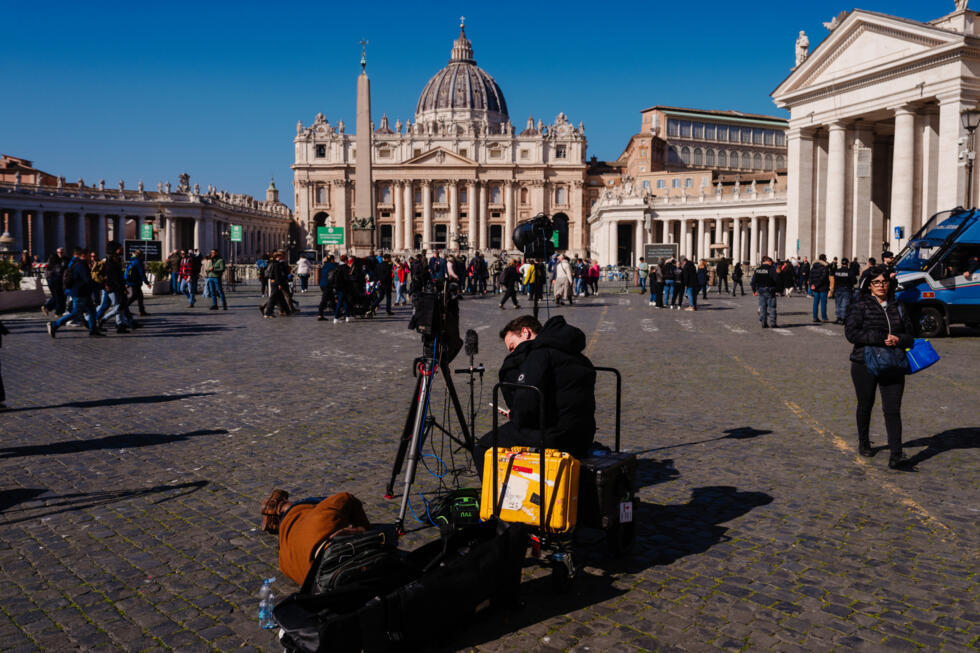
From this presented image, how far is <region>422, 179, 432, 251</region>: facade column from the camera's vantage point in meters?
104

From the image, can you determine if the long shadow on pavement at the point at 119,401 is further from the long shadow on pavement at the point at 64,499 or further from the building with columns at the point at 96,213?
the building with columns at the point at 96,213

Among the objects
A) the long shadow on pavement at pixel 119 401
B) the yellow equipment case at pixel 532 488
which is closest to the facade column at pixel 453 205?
the long shadow on pavement at pixel 119 401

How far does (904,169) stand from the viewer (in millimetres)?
32750

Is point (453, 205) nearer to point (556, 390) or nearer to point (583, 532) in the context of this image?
point (583, 532)

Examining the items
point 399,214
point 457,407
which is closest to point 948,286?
point 457,407

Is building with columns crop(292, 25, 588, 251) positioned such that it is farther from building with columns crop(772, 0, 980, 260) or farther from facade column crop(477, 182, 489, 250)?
building with columns crop(772, 0, 980, 260)

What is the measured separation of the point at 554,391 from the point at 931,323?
48.7 feet

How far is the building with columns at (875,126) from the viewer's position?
30422mm

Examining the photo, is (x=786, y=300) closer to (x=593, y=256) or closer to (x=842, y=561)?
(x=842, y=561)

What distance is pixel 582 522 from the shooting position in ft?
14.4

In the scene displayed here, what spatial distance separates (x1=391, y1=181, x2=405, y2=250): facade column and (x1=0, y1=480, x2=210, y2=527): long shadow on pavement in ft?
331

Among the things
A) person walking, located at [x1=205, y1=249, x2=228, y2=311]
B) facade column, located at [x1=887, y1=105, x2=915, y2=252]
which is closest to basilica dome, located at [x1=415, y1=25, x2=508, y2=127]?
facade column, located at [x1=887, y1=105, x2=915, y2=252]

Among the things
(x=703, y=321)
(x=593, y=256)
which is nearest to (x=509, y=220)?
(x=593, y=256)

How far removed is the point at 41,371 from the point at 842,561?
10.2m
